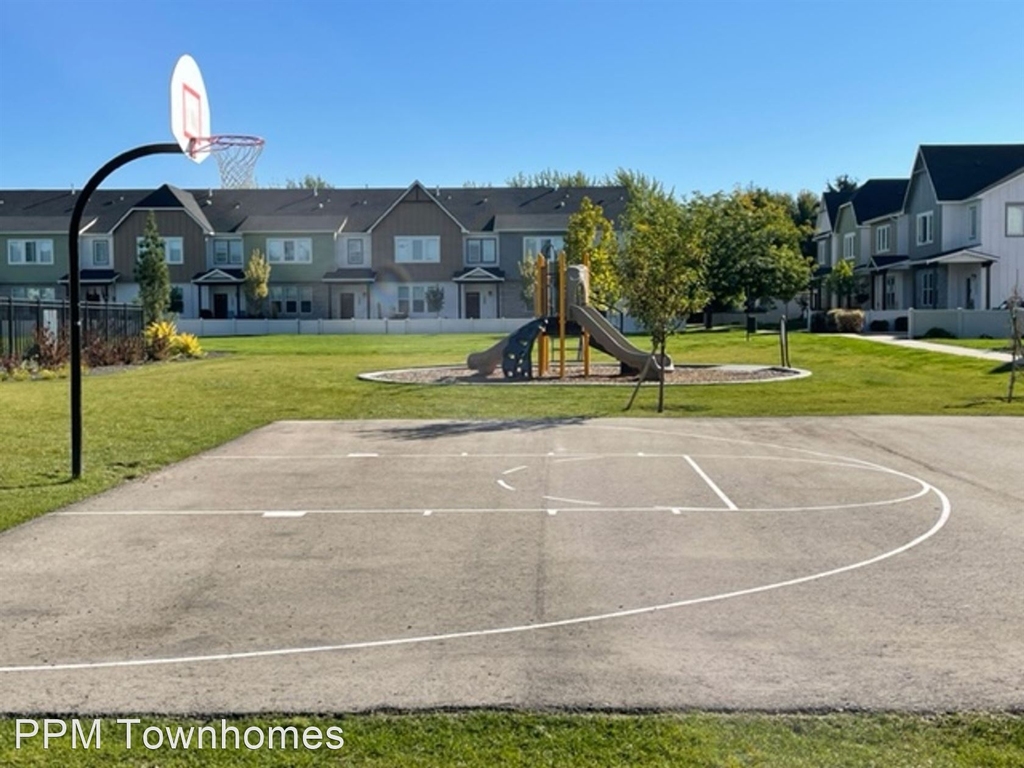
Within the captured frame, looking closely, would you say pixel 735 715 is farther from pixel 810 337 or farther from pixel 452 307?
pixel 452 307

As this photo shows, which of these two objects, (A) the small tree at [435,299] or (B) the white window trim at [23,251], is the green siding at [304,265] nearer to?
(A) the small tree at [435,299]

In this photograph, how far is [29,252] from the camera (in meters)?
65.9

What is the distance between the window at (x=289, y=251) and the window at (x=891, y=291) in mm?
34241

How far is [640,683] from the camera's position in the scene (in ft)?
18.4

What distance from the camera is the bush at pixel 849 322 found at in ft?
162

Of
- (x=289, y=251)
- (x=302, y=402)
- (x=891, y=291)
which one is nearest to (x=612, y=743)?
(x=302, y=402)

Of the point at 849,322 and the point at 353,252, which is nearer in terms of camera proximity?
the point at 849,322

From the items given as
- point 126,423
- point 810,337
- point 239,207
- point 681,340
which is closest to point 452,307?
point 239,207

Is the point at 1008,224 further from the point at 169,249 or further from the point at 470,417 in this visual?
the point at 169,249

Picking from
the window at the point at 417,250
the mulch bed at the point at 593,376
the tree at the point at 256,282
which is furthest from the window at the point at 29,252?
the mulch bed at the point at 593,376

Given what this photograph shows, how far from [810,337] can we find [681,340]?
19.0 ft

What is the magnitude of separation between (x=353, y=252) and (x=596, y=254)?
2965 cm

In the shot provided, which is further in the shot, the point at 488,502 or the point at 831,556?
the point at 488,502

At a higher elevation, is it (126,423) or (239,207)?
(239,207)
